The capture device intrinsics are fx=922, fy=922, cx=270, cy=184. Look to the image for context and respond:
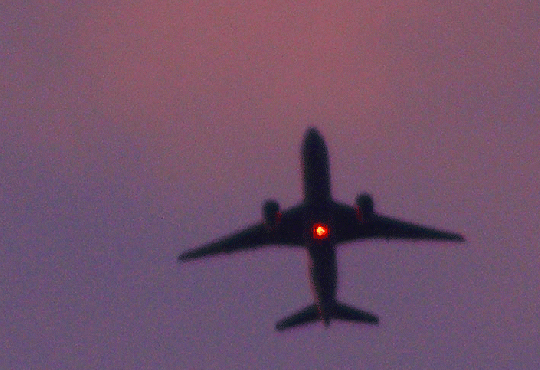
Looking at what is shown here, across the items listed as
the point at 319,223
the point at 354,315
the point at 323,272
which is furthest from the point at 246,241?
the point at 354,315

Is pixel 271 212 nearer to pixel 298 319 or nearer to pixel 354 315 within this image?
pixel 298 319

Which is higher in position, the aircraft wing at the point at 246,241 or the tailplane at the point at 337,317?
the aircraft wing at the point at 246,241

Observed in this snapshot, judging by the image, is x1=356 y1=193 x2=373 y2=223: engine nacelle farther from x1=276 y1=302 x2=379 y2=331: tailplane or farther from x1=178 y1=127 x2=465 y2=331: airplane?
x1=276 y1=302 x2=379 y2=331: tailplane

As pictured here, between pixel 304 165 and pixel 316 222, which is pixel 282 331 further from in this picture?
pixel 304 165

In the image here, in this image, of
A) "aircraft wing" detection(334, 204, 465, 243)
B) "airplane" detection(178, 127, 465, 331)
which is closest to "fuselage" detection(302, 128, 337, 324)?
"airplane" detection(178, 127, 465, 331)

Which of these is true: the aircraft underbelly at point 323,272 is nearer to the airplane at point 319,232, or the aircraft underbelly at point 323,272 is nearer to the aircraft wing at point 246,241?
the airplane at point 319,232

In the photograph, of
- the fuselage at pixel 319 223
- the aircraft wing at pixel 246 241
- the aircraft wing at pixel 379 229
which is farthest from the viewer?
the aircraft wing at pixel 246 241

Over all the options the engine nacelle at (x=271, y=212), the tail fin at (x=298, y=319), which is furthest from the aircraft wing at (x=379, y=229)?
the tail fin at (x=298, y=319)

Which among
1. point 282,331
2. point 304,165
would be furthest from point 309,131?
point 282,331
